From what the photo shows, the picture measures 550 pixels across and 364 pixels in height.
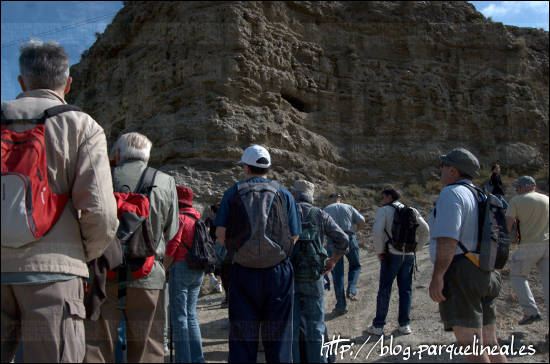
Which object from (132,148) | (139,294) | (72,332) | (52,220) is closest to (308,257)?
(139,294)

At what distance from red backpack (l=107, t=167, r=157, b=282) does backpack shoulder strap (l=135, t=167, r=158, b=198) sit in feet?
0.40

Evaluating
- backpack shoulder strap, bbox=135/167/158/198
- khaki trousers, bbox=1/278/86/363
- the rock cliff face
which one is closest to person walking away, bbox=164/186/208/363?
backpack shoulder strap, bbox=135/167/158/198

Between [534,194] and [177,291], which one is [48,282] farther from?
[534,194]

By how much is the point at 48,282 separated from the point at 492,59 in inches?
832

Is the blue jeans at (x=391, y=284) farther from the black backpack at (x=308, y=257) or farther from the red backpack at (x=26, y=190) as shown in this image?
the red backpack at (x=26, y=190)

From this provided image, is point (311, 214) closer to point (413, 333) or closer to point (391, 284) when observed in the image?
point (391, 284)

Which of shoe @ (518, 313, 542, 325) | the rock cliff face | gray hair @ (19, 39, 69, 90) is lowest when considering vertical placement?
shoe @ (518, 313, 542, 325)

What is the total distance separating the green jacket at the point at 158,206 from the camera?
346 centimetres

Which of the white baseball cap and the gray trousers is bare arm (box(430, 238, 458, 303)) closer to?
the white baseball cap

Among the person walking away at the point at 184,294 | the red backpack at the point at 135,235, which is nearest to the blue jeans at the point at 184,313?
the person walking away at the point at 184,294

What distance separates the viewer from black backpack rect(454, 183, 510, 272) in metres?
3.50

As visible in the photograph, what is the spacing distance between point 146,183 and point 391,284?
3.74 metres

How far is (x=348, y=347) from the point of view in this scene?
540 cm

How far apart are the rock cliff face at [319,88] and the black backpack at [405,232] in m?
8.17
